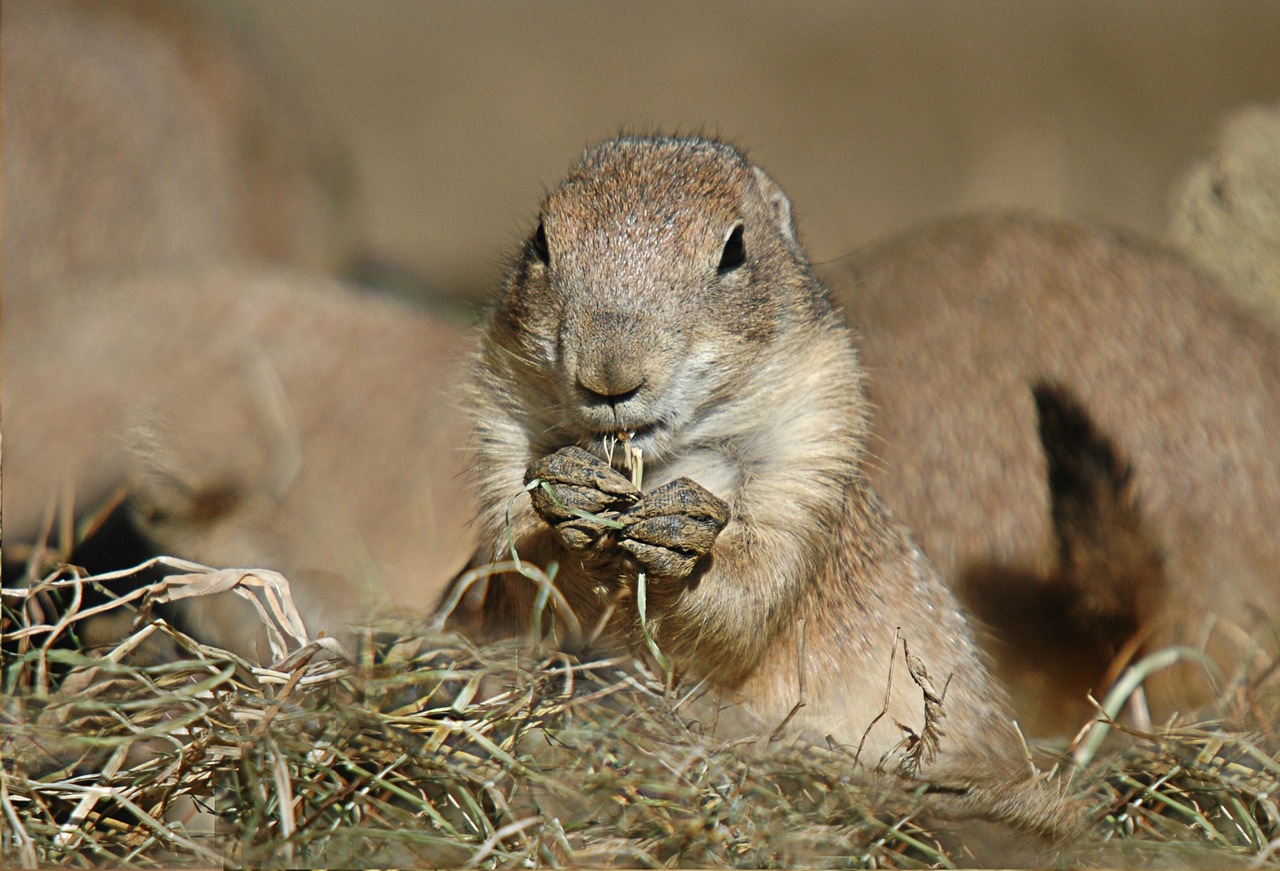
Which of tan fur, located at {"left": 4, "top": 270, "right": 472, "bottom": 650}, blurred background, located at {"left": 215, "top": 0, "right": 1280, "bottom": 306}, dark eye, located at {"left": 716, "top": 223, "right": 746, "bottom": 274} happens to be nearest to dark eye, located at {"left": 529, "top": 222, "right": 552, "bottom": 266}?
dark eye, located at {"left": 716, "top": 223, "right": 746, "bottom": 274}

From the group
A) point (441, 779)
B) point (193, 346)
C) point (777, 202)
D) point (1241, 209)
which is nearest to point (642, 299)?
point (777, 202)

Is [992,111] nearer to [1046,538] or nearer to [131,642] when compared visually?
[1046,538]

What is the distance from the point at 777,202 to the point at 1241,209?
6.99 ft

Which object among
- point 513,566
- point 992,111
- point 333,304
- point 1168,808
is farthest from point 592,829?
point 992,111

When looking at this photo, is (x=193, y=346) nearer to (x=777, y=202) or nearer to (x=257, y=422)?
(x=257, y=422)

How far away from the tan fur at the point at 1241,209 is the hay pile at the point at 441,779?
7.35ft

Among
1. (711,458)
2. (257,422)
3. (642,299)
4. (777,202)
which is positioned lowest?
(257,422)

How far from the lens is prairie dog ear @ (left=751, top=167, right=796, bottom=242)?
259 centimetres

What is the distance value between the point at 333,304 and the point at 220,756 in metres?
2.96

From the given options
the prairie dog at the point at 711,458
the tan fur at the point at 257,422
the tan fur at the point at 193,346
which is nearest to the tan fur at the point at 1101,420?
the prairie dog at the point at 711,458

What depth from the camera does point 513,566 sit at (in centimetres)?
218

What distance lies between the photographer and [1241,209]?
3.96m

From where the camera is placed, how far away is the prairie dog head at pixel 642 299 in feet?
6.68

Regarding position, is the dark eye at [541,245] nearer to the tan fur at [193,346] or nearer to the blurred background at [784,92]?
the tan fur at [193,346]
